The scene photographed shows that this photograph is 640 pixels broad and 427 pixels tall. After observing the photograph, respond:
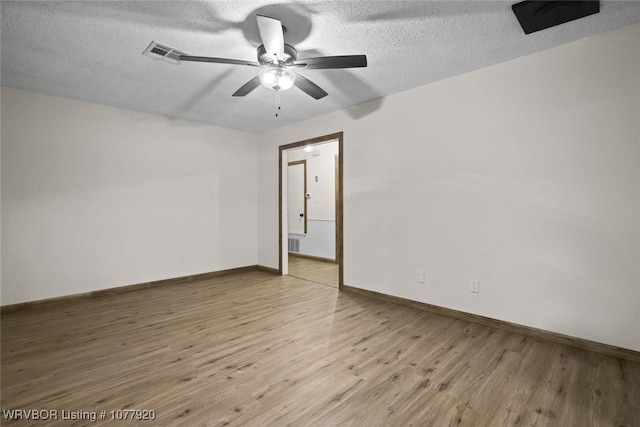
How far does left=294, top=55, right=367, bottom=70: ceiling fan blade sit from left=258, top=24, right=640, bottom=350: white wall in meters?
1.49

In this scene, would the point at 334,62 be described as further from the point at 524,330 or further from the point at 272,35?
the point at 524,330

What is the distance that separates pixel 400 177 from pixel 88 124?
13.2ft

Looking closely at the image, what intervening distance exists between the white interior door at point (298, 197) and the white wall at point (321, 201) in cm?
11

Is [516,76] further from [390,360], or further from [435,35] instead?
[390,360]

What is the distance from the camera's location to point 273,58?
219 cm

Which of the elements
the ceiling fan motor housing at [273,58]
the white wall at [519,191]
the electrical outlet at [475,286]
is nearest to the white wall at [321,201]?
the white wall at [519,191]

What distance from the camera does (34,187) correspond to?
11.1ft

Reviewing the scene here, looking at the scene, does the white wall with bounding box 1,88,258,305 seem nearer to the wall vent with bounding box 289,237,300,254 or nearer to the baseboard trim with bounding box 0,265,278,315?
the baseboard trim with bounding box 0,265,278,315

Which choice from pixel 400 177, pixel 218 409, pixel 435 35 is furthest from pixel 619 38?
pixel 218 409

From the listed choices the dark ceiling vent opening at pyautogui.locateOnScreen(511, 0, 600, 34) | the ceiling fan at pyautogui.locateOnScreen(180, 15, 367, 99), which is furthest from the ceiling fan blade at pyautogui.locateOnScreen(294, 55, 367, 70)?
the dark ceiling vent opening at pyautogui.locateOnScreen(511, 0, 600, 34)

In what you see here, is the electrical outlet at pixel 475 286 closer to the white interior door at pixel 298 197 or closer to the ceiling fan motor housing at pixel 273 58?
the ceiling fan motor housing at pixel 273 58

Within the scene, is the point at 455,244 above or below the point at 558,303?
above

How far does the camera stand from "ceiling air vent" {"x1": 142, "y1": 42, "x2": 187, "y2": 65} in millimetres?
2451

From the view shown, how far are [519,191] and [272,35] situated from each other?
2.47 meters
